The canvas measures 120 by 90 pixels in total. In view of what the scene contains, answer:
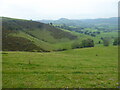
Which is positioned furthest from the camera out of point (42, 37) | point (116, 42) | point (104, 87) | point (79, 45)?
point (42, 37)

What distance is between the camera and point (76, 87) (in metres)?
11.1

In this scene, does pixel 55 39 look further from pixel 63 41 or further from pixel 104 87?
pixel 104 87

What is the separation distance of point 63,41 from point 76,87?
185 metres

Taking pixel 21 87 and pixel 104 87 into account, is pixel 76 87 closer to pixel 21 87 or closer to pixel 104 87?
pixel 104 87

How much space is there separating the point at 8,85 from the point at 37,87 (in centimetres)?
237

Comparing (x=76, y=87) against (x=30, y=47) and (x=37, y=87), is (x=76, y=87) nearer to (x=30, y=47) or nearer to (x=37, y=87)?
(x=37, y=87)

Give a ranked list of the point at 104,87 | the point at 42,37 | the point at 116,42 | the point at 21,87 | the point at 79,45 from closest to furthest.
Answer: the point at 21,87 → the point at 104,87 → the point at 116,42 → the point at 79,45 → the point at 42,37

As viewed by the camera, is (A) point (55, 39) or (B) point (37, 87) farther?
(A) point (55, 39)

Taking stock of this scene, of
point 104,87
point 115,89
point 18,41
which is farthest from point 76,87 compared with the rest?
point 18,41

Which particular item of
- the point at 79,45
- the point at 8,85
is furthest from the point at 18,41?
the point at 8,85

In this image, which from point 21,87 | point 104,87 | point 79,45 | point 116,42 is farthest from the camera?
point 79,45

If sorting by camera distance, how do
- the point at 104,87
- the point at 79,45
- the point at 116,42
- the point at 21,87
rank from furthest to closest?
the point at 79,45
the point at 116,42
the point at 104,87
the point at 21,87

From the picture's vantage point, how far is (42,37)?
642 ft

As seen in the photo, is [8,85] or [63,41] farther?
[63,41]
